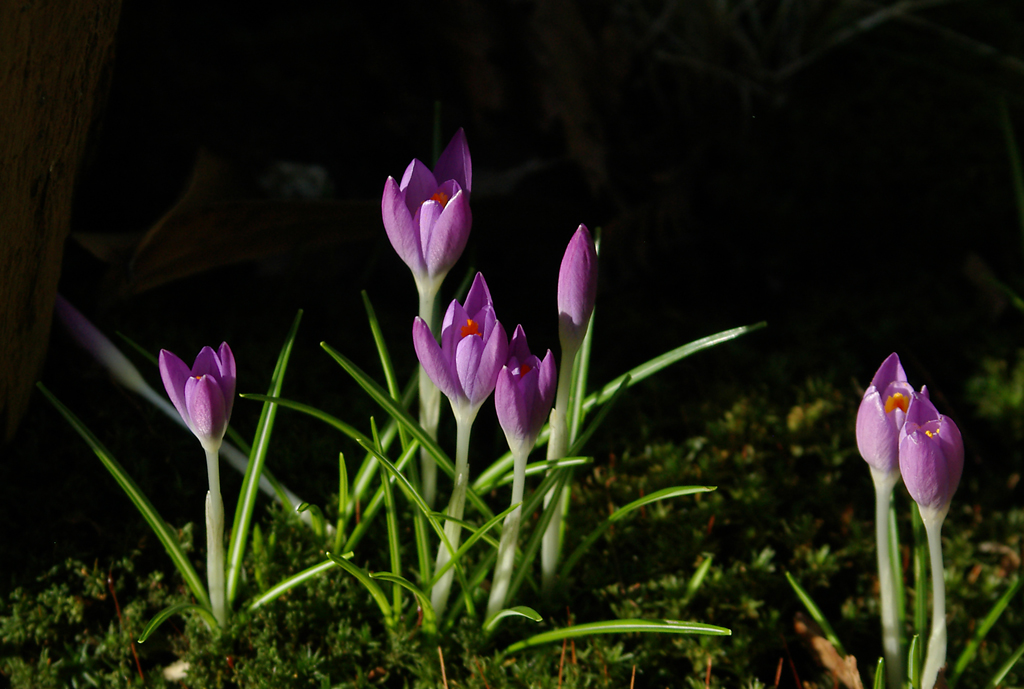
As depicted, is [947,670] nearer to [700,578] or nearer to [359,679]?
[700,578]

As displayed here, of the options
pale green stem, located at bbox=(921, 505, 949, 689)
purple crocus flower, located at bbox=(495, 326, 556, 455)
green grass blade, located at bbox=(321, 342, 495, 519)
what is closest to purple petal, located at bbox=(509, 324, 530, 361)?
purple crocus flower, located at bbox=(495, 326, 556, 455)

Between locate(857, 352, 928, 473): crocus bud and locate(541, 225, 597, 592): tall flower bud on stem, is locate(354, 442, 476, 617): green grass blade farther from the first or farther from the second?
locate(857, 352, 928, 473): crocus bud

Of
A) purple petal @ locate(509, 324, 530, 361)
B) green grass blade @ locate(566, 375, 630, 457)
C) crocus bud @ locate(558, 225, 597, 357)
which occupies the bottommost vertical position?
green grass blade @ locate(566, 375, 630, 457)

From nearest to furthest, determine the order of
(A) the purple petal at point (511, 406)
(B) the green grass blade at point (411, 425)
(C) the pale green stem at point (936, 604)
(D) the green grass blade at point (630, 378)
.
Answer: (A) the purple petal at point (511, 406)
(C) the pale green stem at point (936, 604)
(B) the green grass blade at point (411, 425)
(D) the green grass blade at point (630, 378)

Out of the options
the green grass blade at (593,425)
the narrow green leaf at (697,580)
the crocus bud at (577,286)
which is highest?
the crocus bud at (577,286)

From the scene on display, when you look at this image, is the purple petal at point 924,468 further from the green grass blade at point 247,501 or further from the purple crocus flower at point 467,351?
the green grass blade at point 247,501

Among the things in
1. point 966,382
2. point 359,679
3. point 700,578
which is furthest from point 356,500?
point 966,382

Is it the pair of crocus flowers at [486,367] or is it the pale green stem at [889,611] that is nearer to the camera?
the pair of crocus flowers at [486,367]

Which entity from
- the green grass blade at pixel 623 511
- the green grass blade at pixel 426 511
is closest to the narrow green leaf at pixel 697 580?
the green grass blade at pixel 623 511
